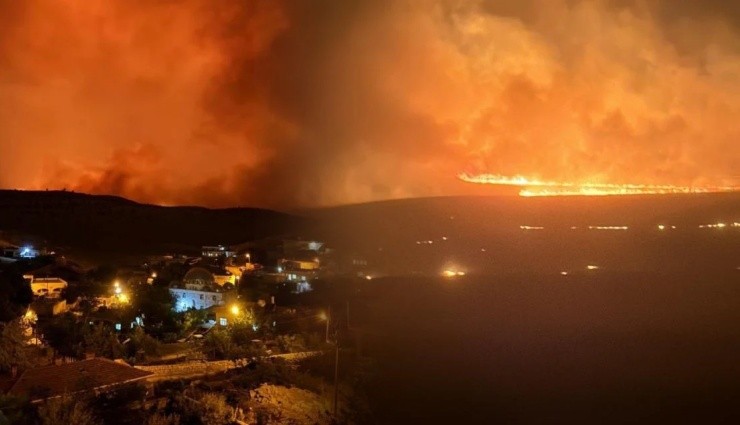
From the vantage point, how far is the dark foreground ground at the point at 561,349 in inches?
466

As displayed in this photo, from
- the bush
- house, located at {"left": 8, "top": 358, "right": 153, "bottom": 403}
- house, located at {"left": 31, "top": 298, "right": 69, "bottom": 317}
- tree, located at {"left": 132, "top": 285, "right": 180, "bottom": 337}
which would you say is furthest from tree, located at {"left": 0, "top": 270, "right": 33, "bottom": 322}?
the bush

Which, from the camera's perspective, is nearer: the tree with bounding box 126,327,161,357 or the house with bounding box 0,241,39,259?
the tree with bounding box 126,327,161,357

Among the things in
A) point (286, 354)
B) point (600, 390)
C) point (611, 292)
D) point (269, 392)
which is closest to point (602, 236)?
point (611, 292)

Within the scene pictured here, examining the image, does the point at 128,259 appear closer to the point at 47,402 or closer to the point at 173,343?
the point at 173,343

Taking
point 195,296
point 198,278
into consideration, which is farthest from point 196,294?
point 198,278

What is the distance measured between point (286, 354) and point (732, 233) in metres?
12.7

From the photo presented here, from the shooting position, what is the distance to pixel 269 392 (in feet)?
35.1

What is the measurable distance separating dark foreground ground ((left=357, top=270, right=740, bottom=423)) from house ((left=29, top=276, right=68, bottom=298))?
9.88 metres

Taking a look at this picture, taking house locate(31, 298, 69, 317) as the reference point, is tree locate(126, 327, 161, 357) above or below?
below

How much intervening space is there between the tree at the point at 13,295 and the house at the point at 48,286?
920mm

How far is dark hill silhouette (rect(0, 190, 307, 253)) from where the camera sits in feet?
106

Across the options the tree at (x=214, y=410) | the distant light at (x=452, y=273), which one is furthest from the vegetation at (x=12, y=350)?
the distant light at (x=452, y=273)

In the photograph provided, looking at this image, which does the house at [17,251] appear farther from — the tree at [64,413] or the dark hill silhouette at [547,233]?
the tree at [64,413]

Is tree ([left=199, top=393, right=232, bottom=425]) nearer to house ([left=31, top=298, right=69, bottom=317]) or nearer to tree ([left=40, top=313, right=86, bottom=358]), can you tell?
tree ([left=40, top=313, right=86, bottom=358])
